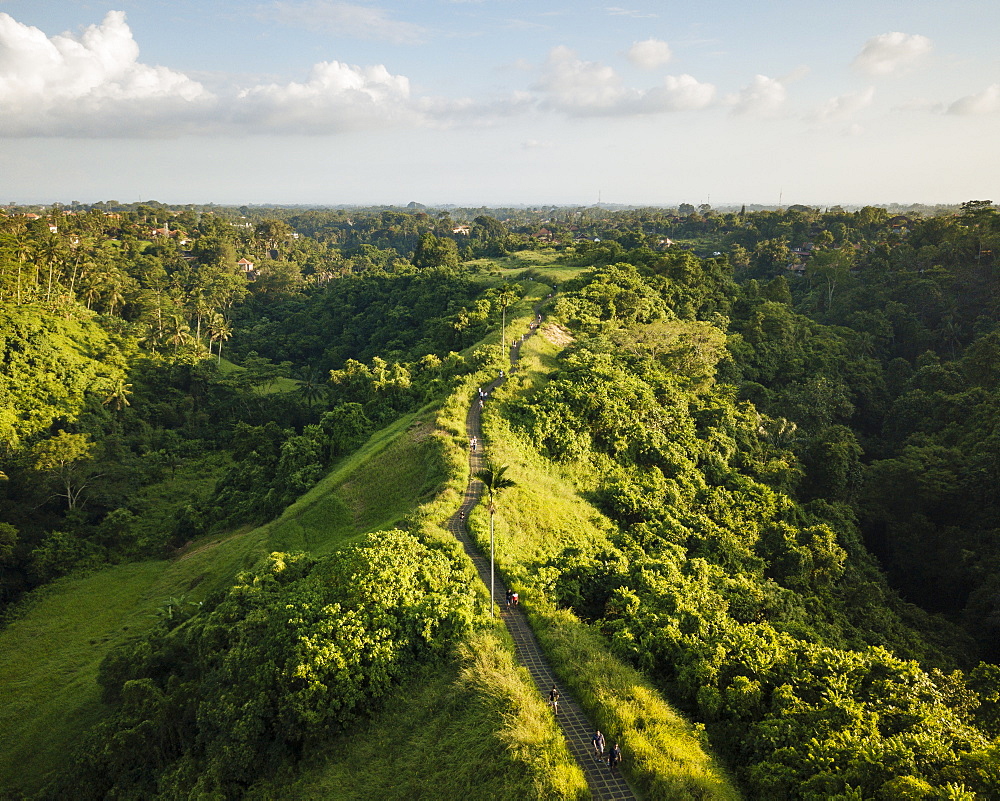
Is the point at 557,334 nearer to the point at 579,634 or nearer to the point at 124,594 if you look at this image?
the point at 579,634

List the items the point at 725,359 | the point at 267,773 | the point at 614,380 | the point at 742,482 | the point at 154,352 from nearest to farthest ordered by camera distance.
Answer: the point at 267,773 < the point at 742,482 < the point at 614,380 < the point at 725,359 < the point at 154,352

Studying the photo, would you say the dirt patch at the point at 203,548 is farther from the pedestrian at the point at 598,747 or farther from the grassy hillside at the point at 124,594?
the pedestrian at the point at 598,747

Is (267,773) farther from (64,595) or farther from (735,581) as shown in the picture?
(64,595)

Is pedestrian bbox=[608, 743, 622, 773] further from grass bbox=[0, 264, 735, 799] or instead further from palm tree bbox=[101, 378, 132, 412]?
palm tree bbox=[101, 378, 132, 412]

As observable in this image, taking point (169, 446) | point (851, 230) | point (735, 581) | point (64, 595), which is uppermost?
point (851, 230)

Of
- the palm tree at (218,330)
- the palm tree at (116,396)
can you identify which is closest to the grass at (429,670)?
the palm tree at (116,396)

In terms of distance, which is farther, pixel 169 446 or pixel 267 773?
pixel 169 446

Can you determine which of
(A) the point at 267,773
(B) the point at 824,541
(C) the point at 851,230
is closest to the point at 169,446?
(A) the point at 267,773
